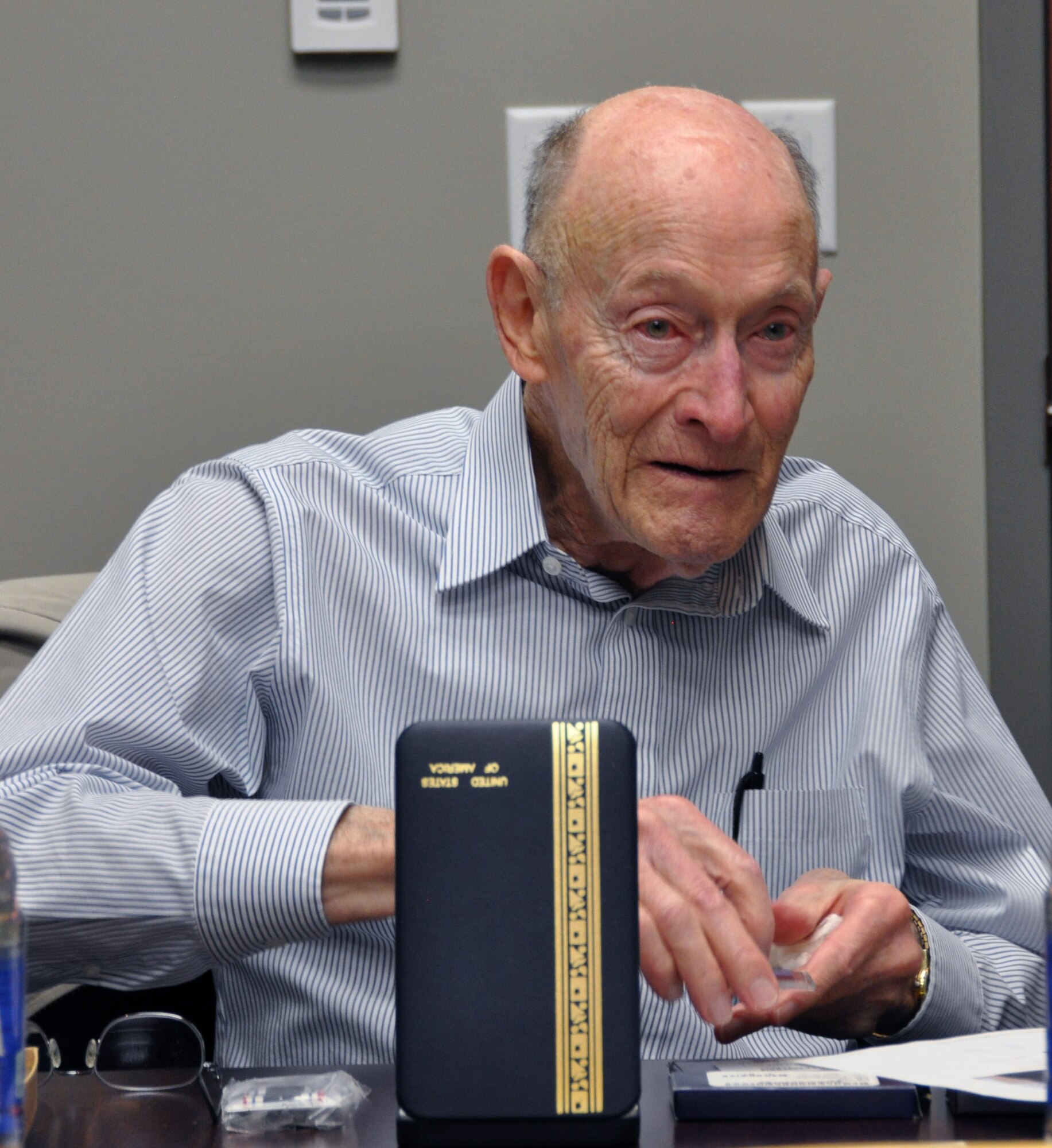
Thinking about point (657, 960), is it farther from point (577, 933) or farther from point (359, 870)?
point (359, 870)

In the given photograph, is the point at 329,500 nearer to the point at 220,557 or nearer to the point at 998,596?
the point at 220,557

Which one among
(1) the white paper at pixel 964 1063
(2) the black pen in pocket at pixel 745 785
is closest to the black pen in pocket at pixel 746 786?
(2) the black pen in pocket at pixel 745 785

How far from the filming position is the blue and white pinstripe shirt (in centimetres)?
107

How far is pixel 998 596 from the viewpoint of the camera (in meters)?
1.68

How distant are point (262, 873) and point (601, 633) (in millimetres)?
433

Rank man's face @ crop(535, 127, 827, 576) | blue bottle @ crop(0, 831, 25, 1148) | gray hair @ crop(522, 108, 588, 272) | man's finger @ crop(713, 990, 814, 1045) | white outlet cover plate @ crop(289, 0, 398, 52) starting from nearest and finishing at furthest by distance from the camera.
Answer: blue bottle @ crop(0, 831, 25, 1148) < man's finger @ crop(713, 990, 814, 1045) < man's face @ crop(535, 127, 827, 576) < gray hair @ crop(522, 108, 588, 272) < white outlet cover plate @ crop(289, 0, 398, 52)

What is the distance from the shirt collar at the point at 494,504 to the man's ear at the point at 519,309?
44mm

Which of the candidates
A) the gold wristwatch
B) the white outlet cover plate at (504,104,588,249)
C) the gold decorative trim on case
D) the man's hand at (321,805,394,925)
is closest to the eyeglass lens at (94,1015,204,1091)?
the man's hand at (321,805,394,925)

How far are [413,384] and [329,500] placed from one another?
1.56ft

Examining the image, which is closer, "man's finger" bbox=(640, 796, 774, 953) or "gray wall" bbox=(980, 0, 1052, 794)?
"man's finger" bbox=(640, 796, 774, 953)

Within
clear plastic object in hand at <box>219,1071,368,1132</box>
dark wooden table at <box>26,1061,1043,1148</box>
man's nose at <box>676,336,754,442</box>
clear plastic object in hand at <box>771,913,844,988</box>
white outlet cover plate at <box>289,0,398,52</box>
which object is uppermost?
white outlet cover plate at <box>289,0,398,52</box>

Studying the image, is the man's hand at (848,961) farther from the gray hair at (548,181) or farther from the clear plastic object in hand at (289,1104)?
the gray hair at (548,181)

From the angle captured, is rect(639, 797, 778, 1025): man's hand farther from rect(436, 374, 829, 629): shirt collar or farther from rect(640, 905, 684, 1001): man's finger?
rect(436, 374, 829, 629): shirt collar

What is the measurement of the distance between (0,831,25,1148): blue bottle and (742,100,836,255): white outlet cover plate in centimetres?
130
